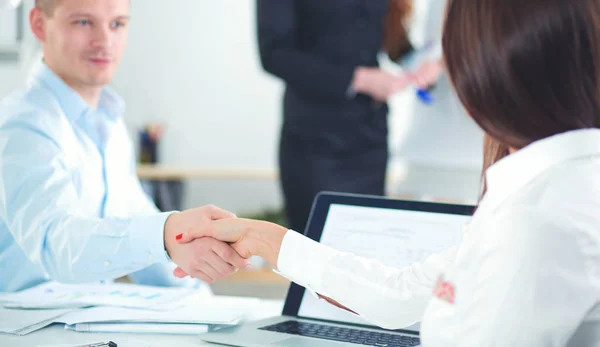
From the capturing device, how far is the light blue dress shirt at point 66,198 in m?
1.26

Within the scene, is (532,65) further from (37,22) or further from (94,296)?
(37,22)

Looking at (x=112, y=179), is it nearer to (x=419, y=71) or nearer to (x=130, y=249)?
(x=130, y=249)

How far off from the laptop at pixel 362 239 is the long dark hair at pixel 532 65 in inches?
18.0

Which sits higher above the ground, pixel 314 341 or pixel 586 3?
pixel 586 3

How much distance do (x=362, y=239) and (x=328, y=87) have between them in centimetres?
88

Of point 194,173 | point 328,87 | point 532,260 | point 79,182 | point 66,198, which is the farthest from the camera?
point 194,173

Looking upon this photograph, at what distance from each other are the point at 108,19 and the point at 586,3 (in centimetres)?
99

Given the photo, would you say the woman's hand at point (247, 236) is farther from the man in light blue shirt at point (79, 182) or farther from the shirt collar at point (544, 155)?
the shirt collar at point (544, 155)

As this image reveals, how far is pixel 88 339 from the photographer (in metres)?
1.11

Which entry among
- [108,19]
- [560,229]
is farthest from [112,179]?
[560,229]

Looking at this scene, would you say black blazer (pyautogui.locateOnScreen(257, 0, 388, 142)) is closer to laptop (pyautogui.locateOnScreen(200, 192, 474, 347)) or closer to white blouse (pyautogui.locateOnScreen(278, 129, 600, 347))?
laptop (pyautogui.locateOnScreen(200, 192, 474, 347))

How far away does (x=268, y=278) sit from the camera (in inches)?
137

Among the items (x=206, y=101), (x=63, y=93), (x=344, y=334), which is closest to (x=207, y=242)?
(x=344, y=334)

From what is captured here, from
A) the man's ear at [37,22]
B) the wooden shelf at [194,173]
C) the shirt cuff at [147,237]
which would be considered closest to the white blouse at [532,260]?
the shirt cuff at [147,237]
